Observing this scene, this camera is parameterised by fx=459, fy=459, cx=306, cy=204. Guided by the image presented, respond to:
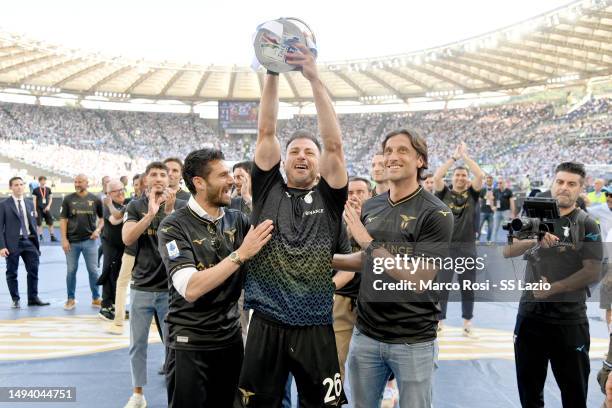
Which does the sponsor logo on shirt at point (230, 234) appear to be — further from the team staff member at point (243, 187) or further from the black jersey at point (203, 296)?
the team staff member at point (243, 187)

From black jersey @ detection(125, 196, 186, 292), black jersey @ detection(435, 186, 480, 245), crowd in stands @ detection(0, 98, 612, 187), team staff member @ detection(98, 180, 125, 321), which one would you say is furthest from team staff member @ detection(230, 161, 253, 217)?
crowd in stands @ detection(0, 98, 612, 187)

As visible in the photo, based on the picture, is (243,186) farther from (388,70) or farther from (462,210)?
(388,70)

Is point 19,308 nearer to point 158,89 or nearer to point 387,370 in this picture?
point 387,370

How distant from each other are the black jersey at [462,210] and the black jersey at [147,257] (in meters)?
3.48

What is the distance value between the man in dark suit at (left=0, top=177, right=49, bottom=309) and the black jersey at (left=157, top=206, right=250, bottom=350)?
→ 223 inches

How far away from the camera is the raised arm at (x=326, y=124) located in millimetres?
2113

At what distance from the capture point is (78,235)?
724 cm

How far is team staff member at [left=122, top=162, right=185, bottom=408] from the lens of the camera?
12.7 ft

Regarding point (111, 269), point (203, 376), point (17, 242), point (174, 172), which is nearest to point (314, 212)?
point (203, 376)

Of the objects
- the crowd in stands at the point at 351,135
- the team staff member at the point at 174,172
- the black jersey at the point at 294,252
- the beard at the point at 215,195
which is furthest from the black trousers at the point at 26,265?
the crowd in stands at the point at 351,135

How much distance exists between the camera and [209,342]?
102 inches

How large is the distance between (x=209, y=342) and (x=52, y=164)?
3451cm

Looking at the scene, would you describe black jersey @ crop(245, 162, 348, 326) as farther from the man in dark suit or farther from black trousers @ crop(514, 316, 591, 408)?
the man in dark suit

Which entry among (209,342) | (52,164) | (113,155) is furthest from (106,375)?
(113,155)
